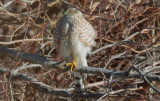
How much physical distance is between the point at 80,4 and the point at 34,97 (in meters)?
1.89

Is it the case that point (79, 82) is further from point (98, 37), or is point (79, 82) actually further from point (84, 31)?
point (98, 37)

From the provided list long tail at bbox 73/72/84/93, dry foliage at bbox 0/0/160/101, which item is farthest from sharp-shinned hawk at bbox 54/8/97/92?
dry foliage at bbox 0/0/160/101

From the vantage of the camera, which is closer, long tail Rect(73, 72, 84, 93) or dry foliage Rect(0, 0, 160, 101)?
long tail Rect(73, 72, 84, 93)

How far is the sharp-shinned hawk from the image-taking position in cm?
381

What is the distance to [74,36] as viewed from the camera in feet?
12.4

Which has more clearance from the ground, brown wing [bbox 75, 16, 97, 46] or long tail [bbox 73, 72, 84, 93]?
brown wing [bbox 75, 16, 97, 46]

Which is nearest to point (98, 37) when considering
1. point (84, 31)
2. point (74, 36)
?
point (84, 31)

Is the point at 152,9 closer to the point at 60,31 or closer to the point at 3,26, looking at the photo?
the point at 60,31

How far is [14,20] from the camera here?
5.20 meters

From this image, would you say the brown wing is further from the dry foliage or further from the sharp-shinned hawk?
the dry foliage

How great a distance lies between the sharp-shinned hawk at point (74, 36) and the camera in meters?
3.81

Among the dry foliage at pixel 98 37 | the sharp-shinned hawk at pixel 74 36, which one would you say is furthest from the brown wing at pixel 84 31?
the dry foliage at pixel 98 37

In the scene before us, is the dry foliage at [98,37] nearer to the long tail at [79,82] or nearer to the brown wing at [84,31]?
the long tail at [79,82]

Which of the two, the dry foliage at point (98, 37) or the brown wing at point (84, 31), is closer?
the brown wing at point (84, 31)
